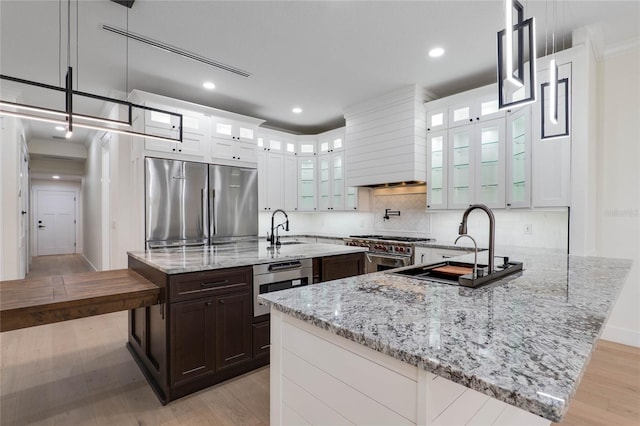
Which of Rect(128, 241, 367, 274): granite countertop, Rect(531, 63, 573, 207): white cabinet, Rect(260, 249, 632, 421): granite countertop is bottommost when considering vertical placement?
Rect(128, 241, 367, 274): granite countertop

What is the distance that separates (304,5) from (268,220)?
382 centimetres

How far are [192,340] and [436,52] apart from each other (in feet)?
11.3

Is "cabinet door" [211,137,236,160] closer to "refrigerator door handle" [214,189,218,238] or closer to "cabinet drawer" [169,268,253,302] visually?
"refrigerator door handle" [214,189,218,238]

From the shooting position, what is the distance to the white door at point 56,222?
9.83m

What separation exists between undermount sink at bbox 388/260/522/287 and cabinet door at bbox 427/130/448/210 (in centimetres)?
214

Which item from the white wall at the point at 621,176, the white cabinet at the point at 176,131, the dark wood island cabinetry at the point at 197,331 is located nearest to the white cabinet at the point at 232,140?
the white cabinet at the point at 176,131

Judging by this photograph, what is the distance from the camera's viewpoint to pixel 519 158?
3.32 meters

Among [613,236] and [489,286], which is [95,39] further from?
[613,236]

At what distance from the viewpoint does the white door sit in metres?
9.83

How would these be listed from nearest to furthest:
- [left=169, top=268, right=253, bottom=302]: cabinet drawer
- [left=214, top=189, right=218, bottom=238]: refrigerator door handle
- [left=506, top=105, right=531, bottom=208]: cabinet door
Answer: [left=169, top=268, right=253, bottom=302]: cabinet drawer
[left=506, top=105, right=531, bottom=208]: cabinet door
[left=214, top=189, right=218, bottom=238]: refrigerator door handle

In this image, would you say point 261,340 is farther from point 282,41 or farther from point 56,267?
point 56,267

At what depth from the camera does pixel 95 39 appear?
9.62 ft

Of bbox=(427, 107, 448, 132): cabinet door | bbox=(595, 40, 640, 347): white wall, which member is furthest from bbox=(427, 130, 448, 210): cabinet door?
bbox=(595, 40, 640, 347): white wall

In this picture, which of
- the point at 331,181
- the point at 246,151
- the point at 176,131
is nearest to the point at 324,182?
the point at 331,181
